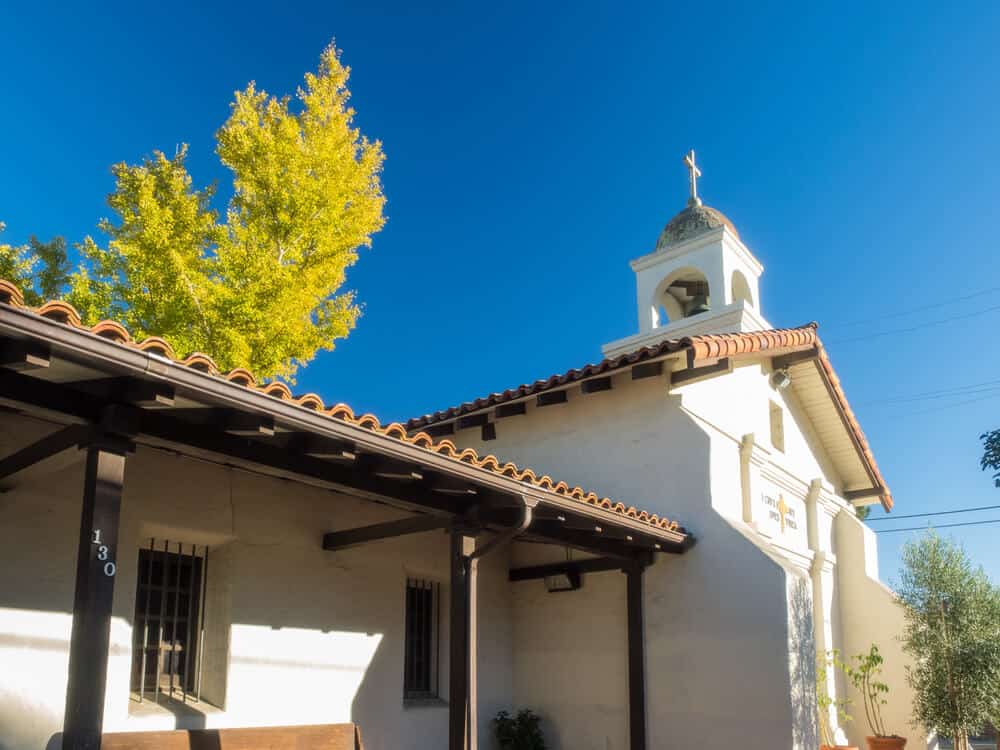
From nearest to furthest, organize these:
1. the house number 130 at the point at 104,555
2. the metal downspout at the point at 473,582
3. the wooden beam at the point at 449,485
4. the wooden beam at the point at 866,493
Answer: the house number 130 at the point at 104,555 → the wooden beam at the point at 449,485 → the metal downspout at the point at 473,582 → the wooden beam at the point at 866,493

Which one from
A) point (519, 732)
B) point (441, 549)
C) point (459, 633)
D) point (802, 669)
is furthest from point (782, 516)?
point (459, 633)

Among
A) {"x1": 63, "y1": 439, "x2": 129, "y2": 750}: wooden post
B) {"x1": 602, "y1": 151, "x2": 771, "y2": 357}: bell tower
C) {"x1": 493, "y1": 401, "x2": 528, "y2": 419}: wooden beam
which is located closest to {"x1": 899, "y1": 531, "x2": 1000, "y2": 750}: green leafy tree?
{"x1": 602, "y1": 151, "x2": 771, "y2": 357}: bell tower

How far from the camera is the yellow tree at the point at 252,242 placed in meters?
12.5

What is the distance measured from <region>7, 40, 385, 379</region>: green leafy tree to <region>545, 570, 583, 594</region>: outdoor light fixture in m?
5.47

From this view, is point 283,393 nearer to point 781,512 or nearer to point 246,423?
point 246,423

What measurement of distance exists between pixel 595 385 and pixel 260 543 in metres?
4.34

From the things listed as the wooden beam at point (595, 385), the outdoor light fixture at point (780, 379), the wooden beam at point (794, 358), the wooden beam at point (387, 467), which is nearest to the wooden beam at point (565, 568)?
the wooden beam at point (595, 385)

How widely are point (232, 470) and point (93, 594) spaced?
3026 mm

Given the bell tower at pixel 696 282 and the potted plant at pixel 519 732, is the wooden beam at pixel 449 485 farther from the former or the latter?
the bell tower at pixel 696 282

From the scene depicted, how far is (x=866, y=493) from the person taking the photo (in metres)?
14.9

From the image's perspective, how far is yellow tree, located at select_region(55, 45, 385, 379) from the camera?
40.9 feet

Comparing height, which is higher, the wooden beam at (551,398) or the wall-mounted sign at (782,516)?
the wooden beam at (551,398)

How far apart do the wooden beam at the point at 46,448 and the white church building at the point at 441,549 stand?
0.02 metres

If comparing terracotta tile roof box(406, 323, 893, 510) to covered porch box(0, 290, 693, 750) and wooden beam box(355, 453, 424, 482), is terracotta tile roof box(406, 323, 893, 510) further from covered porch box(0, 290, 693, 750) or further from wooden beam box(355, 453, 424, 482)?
wooden beam box(355, 453, 424, 482)
